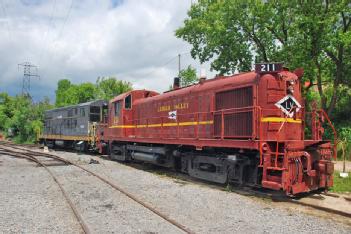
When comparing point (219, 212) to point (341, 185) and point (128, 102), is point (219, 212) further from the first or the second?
point (128, 102)

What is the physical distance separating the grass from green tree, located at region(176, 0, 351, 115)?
29.0 feet

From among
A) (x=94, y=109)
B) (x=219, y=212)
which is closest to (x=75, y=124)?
(x=94, y=109)

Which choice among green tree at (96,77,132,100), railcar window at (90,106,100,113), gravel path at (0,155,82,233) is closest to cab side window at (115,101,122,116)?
gravel path at (0,155,82,233)

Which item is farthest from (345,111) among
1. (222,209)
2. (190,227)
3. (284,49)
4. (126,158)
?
(190,227)

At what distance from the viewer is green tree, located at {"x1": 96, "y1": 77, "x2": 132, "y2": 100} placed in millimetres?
62228

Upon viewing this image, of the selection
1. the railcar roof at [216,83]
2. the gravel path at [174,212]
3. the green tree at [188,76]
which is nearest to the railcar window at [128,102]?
the railcar roof at [216,83]

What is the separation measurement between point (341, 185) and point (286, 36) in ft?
44.5

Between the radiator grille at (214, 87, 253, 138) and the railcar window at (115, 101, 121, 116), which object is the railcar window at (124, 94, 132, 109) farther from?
the radiator grille at (214, 87, 253, 138)

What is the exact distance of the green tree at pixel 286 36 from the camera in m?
19.7

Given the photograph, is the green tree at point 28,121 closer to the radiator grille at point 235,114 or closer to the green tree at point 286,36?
the green tree at point 286,36

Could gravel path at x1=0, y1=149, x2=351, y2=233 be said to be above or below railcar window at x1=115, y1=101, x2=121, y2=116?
below

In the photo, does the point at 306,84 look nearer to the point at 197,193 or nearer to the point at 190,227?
the point at 197,193

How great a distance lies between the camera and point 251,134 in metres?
9.92

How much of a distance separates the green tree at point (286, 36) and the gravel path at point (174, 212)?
12.4 meters
